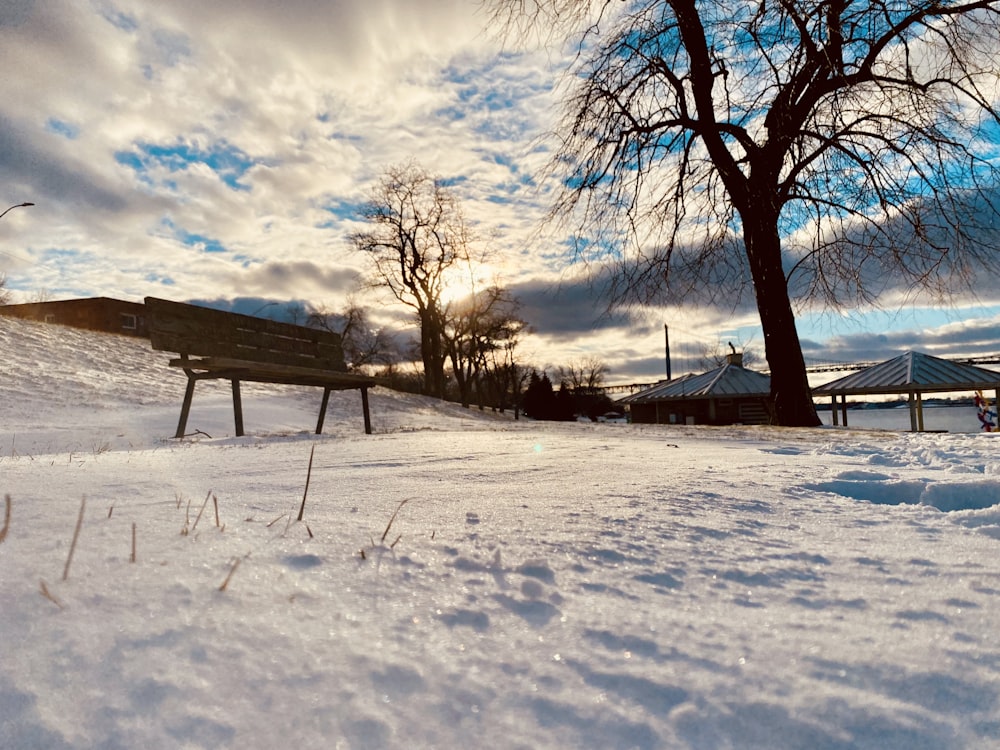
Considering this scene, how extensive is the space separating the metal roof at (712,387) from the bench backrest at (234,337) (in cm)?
2209

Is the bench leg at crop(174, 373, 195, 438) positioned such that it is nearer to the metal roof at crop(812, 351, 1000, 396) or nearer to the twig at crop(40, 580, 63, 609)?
the twig at crop(40, 580, 63, 609)

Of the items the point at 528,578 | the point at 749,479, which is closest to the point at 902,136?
the point at 749,479

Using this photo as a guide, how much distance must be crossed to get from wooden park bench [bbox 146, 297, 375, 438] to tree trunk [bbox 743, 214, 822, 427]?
543 centimetres

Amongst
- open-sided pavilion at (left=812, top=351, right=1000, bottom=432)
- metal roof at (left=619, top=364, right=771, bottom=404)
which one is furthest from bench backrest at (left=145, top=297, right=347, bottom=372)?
metal roof at (left=619, top=364, right=771, bottom=404)

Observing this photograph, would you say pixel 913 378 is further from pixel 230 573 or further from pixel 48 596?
pixel 48 596

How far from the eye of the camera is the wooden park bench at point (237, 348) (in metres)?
5.41

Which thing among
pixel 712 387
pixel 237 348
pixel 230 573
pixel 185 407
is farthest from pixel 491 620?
Answer: pixel 712 387

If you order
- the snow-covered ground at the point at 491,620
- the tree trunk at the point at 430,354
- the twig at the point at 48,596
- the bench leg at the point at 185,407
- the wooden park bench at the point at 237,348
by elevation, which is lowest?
the snow-covered ground at the point at 491,620

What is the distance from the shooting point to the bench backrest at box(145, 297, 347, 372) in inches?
212

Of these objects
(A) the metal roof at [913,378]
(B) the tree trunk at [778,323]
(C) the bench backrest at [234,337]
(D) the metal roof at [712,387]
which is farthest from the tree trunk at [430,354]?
(B) the tree trunk at [778,323]

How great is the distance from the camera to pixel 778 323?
25.5ft

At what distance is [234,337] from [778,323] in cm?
680

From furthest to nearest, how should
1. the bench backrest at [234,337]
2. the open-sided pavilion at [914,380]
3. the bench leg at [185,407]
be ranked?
the open-sided pavilion at [914,380], the bench leg at [185,407], the bench backrest at [234,337]

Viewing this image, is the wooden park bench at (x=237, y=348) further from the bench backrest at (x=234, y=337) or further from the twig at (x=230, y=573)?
the twig at (x=230, y=573)
